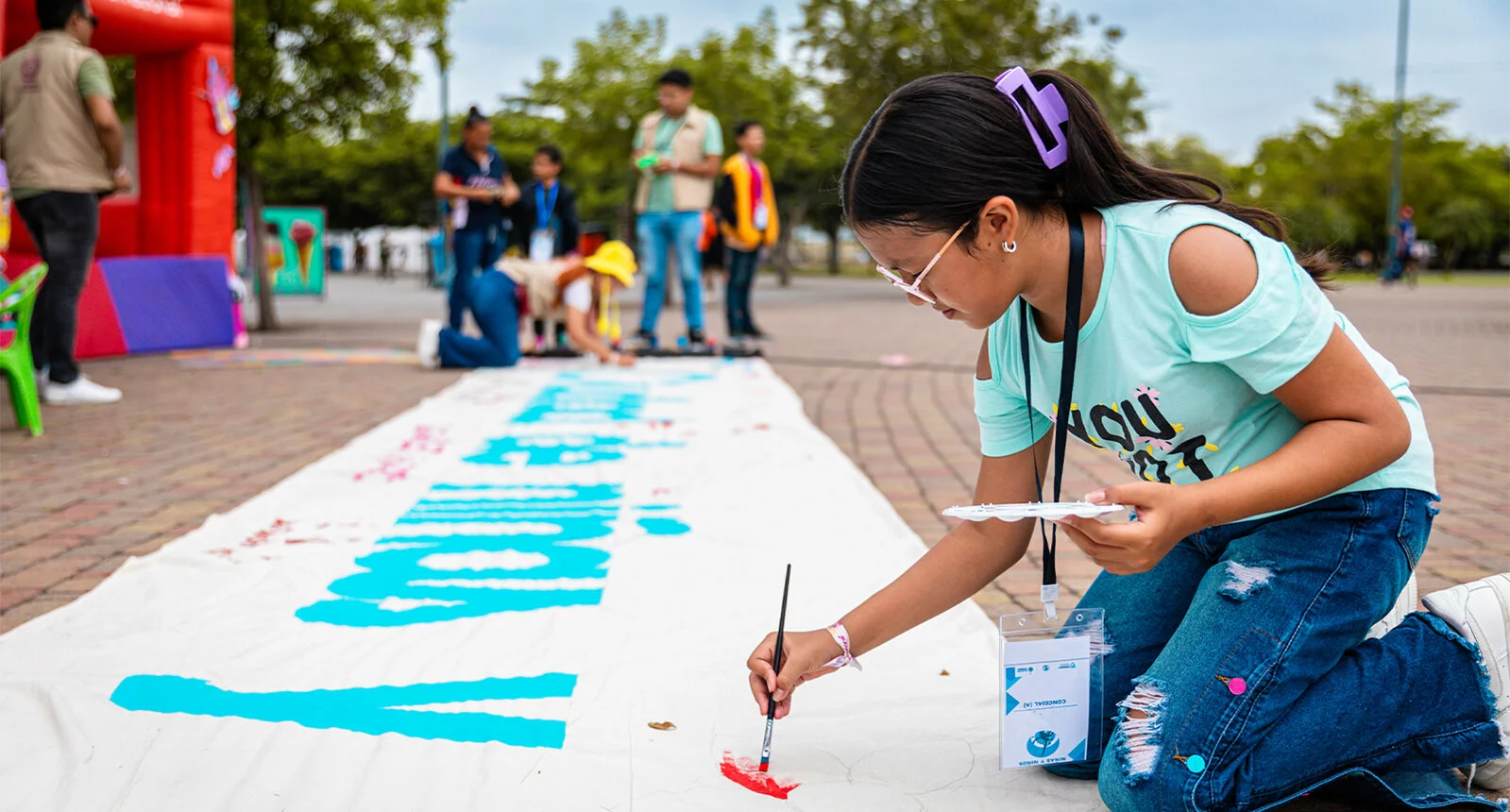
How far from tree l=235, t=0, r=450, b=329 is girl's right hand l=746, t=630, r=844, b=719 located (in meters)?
Result: 9.29

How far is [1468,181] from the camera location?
45.5 m

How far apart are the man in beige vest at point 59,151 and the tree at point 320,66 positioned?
409 centimetres

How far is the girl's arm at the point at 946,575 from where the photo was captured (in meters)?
1.81

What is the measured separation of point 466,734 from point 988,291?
1078 millimetres

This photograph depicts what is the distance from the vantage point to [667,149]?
27.7 ft

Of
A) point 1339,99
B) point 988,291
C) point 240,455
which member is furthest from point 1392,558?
point 1339,99

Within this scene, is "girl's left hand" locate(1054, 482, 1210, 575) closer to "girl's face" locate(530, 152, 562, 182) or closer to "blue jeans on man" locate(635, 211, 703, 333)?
"blue jeans on man" locate(635, 211, 703, 333)

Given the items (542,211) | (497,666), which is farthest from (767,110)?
(497,666)

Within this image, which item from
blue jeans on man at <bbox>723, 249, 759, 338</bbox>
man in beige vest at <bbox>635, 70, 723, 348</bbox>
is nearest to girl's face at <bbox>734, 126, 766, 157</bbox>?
man in beige vest at <bbox>635, 70, 723, 348</bbox>

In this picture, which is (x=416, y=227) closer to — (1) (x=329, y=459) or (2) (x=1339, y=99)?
(2) (x=1339, y=99)

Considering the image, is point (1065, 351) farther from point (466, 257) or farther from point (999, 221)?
point (466, 257)


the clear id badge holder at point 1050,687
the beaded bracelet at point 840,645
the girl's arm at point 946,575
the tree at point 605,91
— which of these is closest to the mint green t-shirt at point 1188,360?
the girl's arm at point 946,575

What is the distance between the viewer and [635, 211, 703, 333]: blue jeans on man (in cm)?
846

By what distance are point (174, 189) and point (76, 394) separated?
327 centimetres
